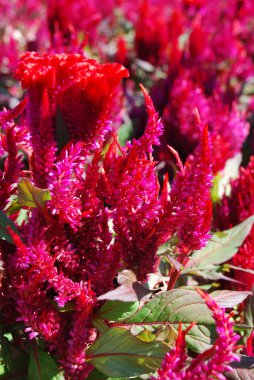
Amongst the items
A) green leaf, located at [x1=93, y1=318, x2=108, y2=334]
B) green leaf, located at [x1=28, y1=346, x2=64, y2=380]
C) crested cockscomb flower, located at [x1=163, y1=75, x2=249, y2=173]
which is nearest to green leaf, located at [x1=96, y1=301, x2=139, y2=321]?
green leaf, located at [x1=93, y1=318, x2=108, y2=334]

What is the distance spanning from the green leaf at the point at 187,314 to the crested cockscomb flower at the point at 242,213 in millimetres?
233

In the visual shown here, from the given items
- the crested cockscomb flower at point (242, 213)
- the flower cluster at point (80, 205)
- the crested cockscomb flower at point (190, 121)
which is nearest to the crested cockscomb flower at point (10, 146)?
the flower cluster at point (80, 205)

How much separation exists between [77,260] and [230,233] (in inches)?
17.0

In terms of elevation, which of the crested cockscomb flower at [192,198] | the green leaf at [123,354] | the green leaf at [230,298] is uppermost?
the crested cockscomb flower at [192,198]

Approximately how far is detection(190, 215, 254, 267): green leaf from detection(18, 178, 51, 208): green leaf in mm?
395

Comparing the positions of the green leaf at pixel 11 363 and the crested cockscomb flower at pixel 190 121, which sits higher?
the crested cockscomb flower at pixel 190 121

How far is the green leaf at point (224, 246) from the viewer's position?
117 centimetres

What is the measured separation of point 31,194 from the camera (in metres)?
0.88

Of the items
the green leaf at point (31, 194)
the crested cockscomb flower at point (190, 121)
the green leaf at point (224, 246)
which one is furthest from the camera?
the crested cockscomb flower at point (190, 121)

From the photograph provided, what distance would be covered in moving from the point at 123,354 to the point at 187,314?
0.14 meters

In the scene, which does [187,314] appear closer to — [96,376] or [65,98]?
[96,376]

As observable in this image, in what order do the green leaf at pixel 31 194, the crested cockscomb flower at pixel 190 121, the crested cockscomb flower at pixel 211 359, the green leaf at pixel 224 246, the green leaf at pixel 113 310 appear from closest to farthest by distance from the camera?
the crested cockscomb flower at pixel 211 359 → the green leaf at pixel 31 194 → the green leaf at pixel 113 310 → the green leaf at pixel 224 246 → the crested cockscomb flower at pixel 190 121

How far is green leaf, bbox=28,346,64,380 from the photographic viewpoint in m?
0.94

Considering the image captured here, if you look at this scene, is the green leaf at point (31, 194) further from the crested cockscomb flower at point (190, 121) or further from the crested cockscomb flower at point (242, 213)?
the crested cockscomb flower at point (190, 121)
